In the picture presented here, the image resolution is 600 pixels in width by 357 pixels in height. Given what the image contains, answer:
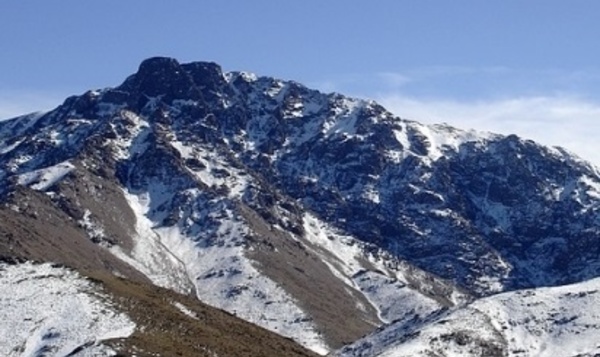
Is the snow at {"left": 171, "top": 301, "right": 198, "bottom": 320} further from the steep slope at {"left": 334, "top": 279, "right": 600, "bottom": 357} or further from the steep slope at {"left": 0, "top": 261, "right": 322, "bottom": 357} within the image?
the steep slope at {"left": 334, "top": 279, "right": 600, "bottom": 357}

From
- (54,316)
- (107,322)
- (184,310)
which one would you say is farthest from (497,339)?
(54,316)

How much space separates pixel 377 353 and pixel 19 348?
263ft

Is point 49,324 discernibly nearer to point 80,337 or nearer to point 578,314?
point 80,337

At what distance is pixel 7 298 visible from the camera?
137625mm

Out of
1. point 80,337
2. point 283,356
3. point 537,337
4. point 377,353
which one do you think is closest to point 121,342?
point 80,337

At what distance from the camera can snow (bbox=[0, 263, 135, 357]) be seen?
121812 millimetres

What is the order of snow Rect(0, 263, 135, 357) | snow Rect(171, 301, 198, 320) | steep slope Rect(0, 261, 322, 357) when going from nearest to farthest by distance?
steep slope Rect(0, 261, 322, 357)
snow Rect(0, 263, 135, 357)
snow Rect(171, 301, 198, 320)

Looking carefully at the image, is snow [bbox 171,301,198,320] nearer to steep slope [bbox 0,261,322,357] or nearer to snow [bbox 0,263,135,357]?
steep slope [bbox 0,261,322,357]

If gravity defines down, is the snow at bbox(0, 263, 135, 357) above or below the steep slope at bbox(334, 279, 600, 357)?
above

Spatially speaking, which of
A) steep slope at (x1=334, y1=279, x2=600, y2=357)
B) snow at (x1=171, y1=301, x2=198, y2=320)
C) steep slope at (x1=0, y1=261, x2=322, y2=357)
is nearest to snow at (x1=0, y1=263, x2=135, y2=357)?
steep slope at (x1=0, y1=261, x2=322, y2=357)

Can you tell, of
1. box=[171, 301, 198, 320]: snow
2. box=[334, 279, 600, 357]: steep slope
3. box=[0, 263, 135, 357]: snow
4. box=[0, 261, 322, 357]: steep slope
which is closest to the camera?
box=[0, 261, 322, 357]: steep slope

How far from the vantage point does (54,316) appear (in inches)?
5123

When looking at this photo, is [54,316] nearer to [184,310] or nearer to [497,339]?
[184,310]

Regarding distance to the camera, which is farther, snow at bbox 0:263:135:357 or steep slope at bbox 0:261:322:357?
snow at bbox 0:263:135:357
